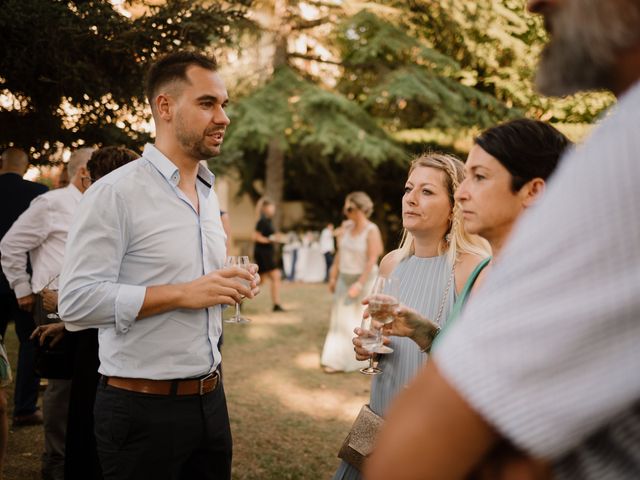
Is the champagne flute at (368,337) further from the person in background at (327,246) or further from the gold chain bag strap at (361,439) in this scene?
the person in background at (327,246)

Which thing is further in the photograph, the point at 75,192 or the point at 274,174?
the point at 274,174

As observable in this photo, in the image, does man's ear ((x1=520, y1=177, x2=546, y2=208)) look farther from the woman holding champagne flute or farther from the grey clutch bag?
the grey clutch bag

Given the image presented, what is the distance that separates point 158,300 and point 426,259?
153 centimetres

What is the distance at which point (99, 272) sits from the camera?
224cm

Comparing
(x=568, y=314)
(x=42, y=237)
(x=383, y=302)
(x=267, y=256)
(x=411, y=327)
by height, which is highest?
(x=568, y=314)

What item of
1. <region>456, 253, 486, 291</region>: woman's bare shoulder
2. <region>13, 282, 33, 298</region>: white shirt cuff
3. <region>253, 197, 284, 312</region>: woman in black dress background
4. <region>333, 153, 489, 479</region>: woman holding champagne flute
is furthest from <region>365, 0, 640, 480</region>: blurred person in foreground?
<region>253, 197, 284, 312</region>: woman in black dress background

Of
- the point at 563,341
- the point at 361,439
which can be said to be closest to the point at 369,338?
the point at 361,439

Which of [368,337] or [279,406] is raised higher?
[368,337]

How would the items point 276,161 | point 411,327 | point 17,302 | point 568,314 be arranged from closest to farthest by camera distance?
point 568,314 < point 411,327 < point 17,302 < point 276,161

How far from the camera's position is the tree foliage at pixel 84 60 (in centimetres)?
493

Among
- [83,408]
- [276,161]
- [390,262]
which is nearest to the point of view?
[390,262]

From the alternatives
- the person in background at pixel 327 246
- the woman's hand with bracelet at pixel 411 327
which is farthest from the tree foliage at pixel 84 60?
the person in background at pixel 327 246

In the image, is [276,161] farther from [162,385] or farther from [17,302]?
→ [162,385]

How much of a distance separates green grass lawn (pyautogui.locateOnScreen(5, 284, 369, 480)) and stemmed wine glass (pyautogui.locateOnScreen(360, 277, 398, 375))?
8.77 feet
